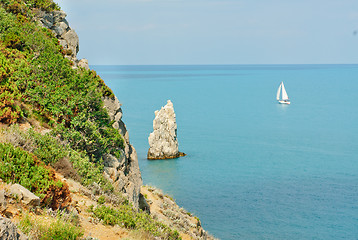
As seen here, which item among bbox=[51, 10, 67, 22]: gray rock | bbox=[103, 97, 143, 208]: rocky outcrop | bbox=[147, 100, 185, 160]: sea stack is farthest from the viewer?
bbox=[147, 100, 185, 160]: sea stack

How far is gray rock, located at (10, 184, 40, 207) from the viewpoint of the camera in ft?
29.5

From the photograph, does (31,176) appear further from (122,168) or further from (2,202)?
(122,168)

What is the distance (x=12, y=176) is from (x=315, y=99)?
165621 millimetres

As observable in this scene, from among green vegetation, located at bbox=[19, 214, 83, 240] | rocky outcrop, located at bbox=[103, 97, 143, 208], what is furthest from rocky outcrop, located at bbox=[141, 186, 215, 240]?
green vegetation, located at bbox=[19, 214, 83, 240]

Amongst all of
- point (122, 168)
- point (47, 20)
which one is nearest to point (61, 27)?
point (47, 20)

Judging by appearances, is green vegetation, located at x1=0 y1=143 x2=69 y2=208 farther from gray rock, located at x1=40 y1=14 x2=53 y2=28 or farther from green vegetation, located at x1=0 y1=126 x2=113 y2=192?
gray rock, located at x1=40 y1=14 x2=53 y2=28

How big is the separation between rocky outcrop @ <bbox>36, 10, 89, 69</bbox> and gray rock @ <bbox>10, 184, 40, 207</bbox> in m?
15.5

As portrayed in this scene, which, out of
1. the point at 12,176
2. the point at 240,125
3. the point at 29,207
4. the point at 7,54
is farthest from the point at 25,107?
the point at 240,125

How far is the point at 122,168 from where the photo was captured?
57.7ft

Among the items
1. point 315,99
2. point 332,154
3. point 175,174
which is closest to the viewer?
point 175,174

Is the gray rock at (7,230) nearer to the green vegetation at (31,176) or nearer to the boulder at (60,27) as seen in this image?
the green vegetation at (31,176)

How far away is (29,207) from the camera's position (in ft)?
29.8

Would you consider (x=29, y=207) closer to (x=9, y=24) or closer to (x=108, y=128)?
(x=108, y=128)

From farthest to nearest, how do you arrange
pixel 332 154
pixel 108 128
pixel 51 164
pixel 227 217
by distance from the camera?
1. pixel 332 154
2. pixel 227 217
3. pixel 108 128
4. pixel 51 164
